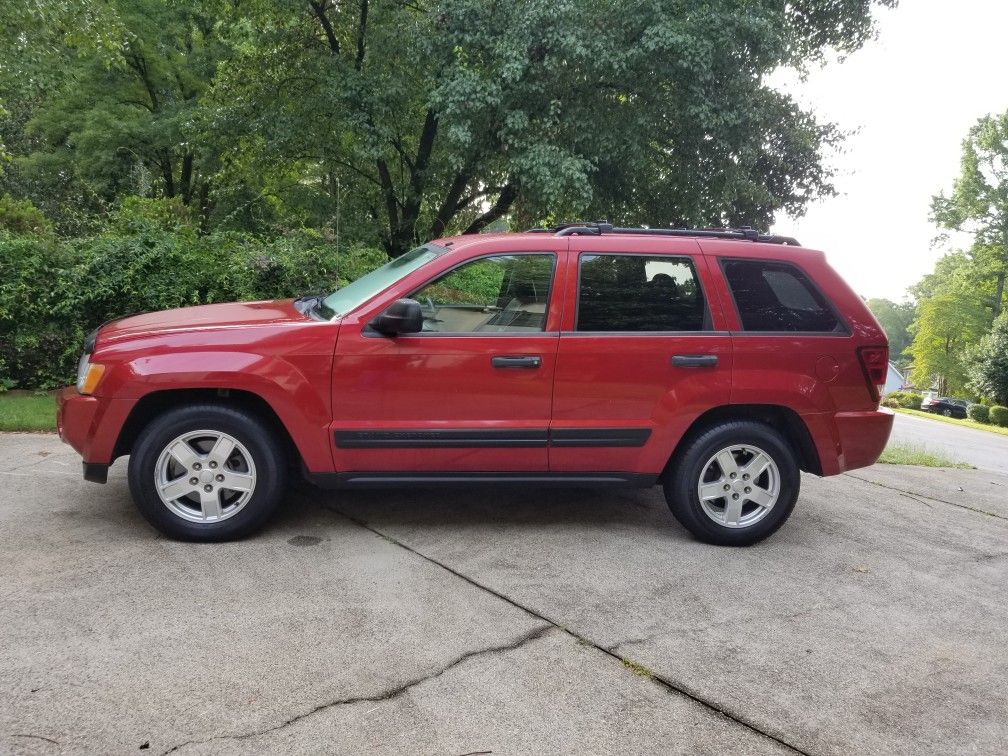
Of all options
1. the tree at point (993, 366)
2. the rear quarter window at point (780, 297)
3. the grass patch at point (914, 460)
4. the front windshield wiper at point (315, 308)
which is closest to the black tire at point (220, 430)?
the front windshield wiper at point (315, 308)

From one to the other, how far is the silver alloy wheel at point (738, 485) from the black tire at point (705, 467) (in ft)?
0.08

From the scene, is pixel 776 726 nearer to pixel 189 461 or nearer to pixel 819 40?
pixel 189 461

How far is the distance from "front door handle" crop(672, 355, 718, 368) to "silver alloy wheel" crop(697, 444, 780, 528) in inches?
20.4

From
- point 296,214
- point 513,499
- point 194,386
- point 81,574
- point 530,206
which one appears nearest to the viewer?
point 81,574

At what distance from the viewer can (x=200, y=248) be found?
9211 mm

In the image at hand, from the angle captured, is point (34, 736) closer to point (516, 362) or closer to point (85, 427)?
point (85, 427)

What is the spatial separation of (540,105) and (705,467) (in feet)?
29.9

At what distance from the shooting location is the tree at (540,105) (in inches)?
460

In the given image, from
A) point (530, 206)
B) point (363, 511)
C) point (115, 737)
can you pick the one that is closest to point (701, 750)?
point (115, 737)

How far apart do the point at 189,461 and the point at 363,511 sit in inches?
46.5

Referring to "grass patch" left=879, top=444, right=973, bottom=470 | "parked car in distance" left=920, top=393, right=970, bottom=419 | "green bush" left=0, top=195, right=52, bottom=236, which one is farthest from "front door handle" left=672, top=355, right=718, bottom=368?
"parked car in distance" left=920, top=393, right=970, bottom=419

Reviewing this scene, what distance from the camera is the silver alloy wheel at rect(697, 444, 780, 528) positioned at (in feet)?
15.2

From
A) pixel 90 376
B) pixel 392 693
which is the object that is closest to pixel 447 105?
pixel 90 376

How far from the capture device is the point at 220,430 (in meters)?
4.27
